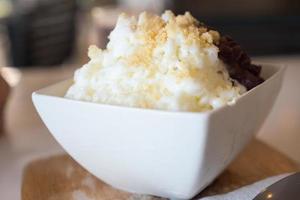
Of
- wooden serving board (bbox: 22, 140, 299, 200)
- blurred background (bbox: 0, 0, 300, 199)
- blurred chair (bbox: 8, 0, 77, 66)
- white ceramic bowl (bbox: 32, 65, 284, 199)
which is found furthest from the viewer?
blurred chair (bbox: 8, 0, 77, 66)

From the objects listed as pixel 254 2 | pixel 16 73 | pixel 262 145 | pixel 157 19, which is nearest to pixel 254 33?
pixel 254 2

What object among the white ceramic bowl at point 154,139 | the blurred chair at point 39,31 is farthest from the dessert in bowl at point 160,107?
the blurred chair at point 39,31

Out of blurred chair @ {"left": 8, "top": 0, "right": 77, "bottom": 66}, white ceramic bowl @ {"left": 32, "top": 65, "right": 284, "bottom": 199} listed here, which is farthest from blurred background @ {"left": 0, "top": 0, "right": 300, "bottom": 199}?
white ceramic bowl @ {"left": 32, "top": 65, "right": 284, "bottom": 199}

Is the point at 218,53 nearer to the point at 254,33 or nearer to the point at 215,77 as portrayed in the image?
the point at 215,77

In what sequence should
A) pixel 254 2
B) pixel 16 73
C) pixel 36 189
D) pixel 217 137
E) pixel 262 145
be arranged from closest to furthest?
pixel 217 137
pixel 36 189
pixel 262 145
pixel 16 73
pixel 254 2

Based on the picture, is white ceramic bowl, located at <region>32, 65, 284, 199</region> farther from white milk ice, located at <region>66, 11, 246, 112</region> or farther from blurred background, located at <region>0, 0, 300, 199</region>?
blurred background, located at <region>0, 0, 300, 199</region>

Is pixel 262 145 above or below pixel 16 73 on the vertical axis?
above
